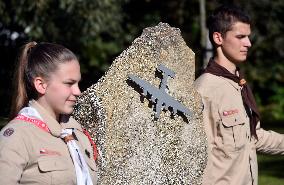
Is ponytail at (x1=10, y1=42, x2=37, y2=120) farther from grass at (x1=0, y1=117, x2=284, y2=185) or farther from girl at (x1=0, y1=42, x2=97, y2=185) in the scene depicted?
grass at (x1=0, y1=117, x2=284, y2=185)

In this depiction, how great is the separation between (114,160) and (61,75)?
0.93 m

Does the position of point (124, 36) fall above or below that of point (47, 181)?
below

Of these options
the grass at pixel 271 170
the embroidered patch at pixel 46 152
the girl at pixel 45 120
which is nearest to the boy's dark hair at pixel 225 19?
the girl at pixel 45 120

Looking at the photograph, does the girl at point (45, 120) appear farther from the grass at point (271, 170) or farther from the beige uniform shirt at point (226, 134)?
the grass at point (271, 170)

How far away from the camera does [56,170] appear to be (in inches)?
135

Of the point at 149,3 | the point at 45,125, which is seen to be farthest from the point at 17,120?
the point at 149,3

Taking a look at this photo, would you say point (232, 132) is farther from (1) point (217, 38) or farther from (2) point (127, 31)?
(2) point (127, 31)

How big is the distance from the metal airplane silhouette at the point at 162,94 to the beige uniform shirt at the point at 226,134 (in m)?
0.19

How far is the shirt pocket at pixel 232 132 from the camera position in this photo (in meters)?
4.77

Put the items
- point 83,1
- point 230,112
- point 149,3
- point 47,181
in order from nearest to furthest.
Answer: point 47,181 → point 230,112 → point 83,1 → point 149,3

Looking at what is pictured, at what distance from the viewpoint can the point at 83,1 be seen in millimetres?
12031

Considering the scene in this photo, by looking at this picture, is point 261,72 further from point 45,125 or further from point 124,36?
point 45,125

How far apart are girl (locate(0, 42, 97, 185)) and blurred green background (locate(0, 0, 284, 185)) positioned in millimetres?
6077

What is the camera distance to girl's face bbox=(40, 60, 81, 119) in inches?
139
